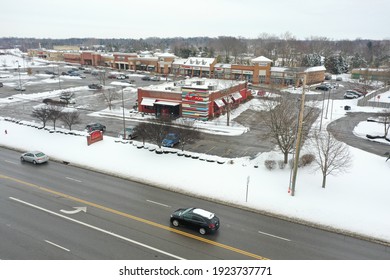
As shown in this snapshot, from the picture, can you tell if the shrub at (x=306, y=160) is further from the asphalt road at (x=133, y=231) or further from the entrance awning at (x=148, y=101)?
the entrance awning at (x=148, y=101)

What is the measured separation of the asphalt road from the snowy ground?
59.1 inches

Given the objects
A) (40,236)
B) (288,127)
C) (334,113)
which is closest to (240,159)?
(288,127)

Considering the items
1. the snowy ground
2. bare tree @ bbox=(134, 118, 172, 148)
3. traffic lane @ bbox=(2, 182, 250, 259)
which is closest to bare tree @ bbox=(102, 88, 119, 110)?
the snowy ground

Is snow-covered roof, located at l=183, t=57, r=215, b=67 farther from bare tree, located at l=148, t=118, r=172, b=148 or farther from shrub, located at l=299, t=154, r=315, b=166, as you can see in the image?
shrub, located at l=299, t=154, r=315, b=166

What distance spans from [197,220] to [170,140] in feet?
62.5

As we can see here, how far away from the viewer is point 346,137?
42.6 m

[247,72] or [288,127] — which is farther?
[247,72]

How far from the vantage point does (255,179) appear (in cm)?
2791

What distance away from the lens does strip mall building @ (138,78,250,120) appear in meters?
50.0

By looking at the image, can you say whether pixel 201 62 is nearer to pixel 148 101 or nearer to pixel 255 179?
pixel 148 101

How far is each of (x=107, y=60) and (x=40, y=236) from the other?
118079 millimetres

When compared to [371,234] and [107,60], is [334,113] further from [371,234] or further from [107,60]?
[107,60]

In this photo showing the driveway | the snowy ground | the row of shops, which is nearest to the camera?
the snowy ground

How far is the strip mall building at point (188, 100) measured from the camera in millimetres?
49969
